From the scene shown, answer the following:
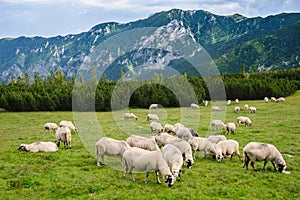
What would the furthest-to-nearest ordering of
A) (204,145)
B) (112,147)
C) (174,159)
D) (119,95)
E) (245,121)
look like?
(119,95) → (245,121) → (204,145) → (112,147) → (174,159)

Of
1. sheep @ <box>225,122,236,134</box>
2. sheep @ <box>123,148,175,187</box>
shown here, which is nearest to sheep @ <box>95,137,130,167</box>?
sheep @ <box>123,148,175,187</box>

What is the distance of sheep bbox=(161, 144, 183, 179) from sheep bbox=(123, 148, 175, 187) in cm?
55

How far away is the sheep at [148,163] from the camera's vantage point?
12844mm

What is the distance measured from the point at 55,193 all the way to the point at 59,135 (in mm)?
9508

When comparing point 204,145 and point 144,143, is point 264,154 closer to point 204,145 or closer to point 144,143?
point 204,145

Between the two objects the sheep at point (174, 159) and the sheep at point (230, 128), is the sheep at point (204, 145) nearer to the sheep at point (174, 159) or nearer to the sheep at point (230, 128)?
the sheep at point (174, 159)

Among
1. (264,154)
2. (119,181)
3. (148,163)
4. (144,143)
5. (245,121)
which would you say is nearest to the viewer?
(148,163)

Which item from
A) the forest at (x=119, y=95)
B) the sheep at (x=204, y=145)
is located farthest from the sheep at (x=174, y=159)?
the forest at (x=119, y=95)

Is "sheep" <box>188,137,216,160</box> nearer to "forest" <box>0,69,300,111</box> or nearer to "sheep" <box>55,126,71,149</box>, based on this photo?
"sheep" <box>55,126,71,149</box>

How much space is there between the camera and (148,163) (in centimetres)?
1329

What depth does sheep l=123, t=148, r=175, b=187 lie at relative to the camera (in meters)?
12.8

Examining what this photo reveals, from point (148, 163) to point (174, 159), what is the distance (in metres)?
1.58

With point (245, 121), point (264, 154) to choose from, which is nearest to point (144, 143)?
point (264, 154)

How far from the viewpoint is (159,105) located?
6644cm
